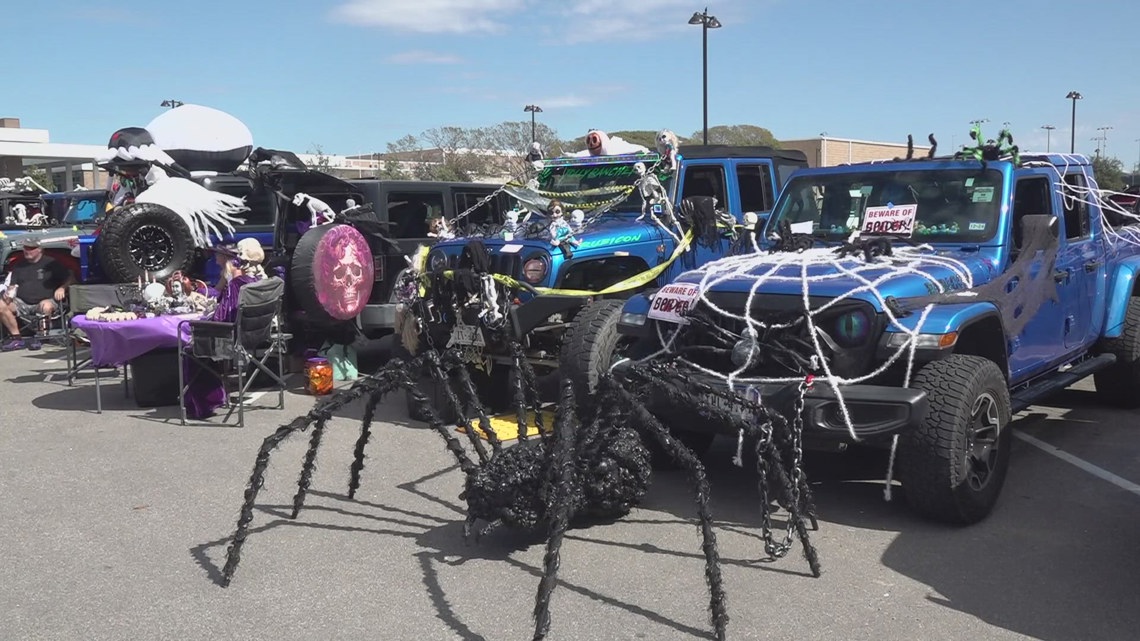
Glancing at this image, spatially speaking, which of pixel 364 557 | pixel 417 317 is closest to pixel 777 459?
pixel 364 557

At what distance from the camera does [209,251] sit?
1108 centimetres

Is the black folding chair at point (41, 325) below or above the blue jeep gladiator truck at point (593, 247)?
below

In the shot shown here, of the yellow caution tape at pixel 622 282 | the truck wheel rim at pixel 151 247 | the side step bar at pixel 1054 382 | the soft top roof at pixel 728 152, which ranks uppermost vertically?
the soft top roof at pixel 728 152

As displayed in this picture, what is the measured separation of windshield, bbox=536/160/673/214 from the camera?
8.11 metres

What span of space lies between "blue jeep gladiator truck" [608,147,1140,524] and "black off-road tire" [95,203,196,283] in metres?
6.92

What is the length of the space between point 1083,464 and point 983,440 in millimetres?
1545

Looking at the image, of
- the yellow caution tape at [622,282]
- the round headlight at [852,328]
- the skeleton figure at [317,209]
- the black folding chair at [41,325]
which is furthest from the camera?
the black folding chair at [41,325]

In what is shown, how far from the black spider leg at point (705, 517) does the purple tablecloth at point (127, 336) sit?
5088 mm

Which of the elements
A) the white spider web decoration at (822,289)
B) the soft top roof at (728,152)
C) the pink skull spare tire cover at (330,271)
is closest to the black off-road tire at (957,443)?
the white spider web decoration at (822,289)

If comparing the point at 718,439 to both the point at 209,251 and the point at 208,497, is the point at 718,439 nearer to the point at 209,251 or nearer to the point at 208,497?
the point at 208,497

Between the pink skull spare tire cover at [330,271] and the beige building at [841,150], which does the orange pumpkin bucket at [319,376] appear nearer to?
the pink skull spare tire cover at [330,271]

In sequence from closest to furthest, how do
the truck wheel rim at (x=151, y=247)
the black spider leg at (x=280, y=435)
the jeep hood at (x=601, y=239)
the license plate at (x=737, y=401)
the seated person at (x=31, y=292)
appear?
the black spider leg at (x=280, y=435)
the license plate at (x=737, y=401)
the jeep hood at (x=601, y=239)
the truck wheel rim at (x=151, y=247)
the seated person at (x=31, y=292)

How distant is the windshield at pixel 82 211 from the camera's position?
1537 centimetres

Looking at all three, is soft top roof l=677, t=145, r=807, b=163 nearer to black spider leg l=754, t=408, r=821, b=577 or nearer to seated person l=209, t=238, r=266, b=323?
seated person l=209, t=238, r=266, b=323
